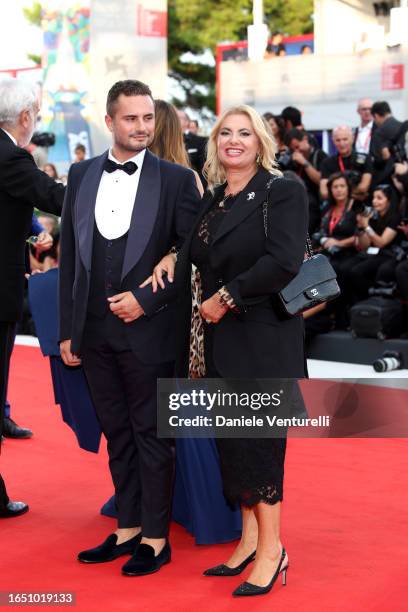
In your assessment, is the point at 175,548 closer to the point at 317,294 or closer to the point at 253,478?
the point at 253,478

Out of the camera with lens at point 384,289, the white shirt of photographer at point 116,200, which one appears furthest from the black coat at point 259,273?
the camera with lens at point 384,289

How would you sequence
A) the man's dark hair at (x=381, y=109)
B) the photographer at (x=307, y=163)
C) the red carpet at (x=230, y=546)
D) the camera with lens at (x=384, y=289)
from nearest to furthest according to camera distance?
the red carpet at (x=230, y=546) → the camera with lens at (x=384, y=289) → the photographer at (x=307, y=163) → the man's dark hair at (x=381, y=109)

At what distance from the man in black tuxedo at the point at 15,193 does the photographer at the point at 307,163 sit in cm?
517

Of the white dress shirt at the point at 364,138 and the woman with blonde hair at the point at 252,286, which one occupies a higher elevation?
the white dress shirt at the point at 364,138

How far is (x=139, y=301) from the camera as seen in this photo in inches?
138

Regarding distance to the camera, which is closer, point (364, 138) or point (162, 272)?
point (162, 272)

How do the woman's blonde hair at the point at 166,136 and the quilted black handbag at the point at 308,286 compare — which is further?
the woman's blonde hair at the point at 166,136

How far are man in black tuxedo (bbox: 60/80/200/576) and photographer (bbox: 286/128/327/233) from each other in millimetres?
5595

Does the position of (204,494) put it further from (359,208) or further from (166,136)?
(359,208)

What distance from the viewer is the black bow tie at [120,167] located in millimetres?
3598

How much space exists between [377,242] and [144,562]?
17.6ft

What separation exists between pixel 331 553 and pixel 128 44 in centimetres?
1051

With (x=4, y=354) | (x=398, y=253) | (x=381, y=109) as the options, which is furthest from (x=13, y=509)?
(x=381, y=109)

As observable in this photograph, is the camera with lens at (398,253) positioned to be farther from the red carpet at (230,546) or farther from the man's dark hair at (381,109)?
the red carpet at (230,546)
